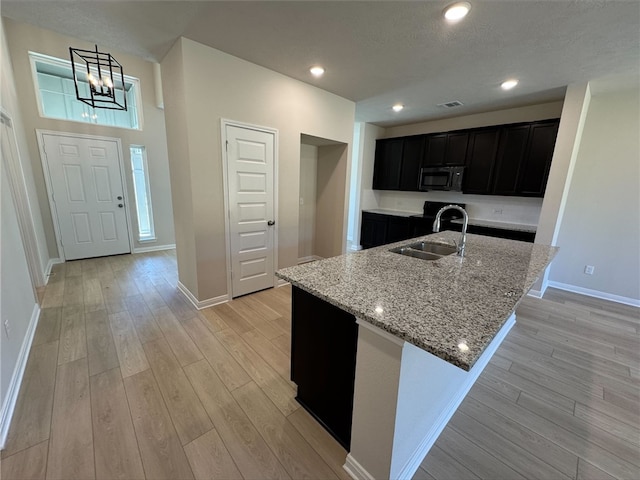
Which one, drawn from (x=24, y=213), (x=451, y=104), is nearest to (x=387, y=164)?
(x=451, y=104)

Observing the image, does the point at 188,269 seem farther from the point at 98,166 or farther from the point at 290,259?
the point at 98,166

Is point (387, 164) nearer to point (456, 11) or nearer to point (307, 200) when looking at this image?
point (307, 200)

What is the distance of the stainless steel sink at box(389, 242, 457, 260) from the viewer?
2229 mm

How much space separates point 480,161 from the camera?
4.17 m

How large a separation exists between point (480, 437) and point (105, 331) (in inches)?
122

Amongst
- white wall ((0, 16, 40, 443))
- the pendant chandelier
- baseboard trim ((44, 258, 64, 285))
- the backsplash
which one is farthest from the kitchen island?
baseboard trim ((44, 258, 64, 285))

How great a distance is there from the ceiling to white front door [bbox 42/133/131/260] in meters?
2.46

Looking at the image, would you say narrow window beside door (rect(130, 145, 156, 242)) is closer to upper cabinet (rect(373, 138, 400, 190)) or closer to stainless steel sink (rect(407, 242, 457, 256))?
upper cabinet (rect(373, 138, 400, 190))

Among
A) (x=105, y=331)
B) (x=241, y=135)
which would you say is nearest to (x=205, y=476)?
(x=105, y=331)

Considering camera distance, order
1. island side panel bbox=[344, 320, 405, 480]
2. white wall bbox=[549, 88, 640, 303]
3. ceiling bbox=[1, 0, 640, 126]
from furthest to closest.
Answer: white wall bbox=[549, 88, 640, 303], ceiling bbox=[1, 0, 640, 126], island side panel bbox=[344, 320, 405, 480]

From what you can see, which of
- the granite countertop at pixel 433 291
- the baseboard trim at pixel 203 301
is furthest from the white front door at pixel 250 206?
the granite countertop at pixel 433 291

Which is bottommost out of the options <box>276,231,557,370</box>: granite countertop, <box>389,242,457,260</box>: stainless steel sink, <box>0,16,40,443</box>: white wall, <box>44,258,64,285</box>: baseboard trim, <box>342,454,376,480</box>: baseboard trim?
<box>342,454,376,480</box>: baseboard trim

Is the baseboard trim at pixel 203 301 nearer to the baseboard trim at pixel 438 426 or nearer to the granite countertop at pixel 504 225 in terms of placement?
the baseboard trim at pixel 438 426

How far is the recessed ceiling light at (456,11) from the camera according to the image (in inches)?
70.5
